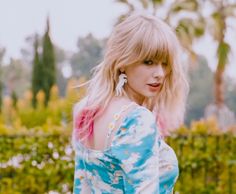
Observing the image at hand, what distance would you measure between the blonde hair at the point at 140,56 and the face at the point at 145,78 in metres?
0.02

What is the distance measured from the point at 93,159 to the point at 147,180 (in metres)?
0.24

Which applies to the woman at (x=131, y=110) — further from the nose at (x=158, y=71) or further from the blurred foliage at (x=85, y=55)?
the blurred foliage at (x=85, y=55)

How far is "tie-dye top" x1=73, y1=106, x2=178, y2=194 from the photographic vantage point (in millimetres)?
1863

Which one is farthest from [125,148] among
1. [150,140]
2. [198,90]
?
[198,90]

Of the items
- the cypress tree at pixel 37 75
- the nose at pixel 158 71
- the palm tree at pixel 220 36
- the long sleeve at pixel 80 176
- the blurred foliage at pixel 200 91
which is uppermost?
the nose at pixel 158 71

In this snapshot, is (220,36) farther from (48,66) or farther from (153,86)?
(153,86)

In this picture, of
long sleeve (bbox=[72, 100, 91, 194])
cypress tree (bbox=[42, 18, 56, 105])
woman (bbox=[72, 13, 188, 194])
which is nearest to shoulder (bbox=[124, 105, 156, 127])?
woman (bbox=[72, 13, 188, 194])

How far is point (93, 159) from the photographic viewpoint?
6.63 feet

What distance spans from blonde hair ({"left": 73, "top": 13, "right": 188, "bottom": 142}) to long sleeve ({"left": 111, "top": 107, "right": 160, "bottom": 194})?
155mm

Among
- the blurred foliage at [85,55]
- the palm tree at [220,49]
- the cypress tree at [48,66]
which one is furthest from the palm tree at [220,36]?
the blurred foliage at [85,55]

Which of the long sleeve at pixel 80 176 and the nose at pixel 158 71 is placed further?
the long sleeve at pixel 80 176

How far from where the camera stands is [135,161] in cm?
186

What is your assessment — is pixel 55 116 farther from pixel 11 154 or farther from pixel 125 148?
pixel 125 148

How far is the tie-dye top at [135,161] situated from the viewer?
1863 mm
